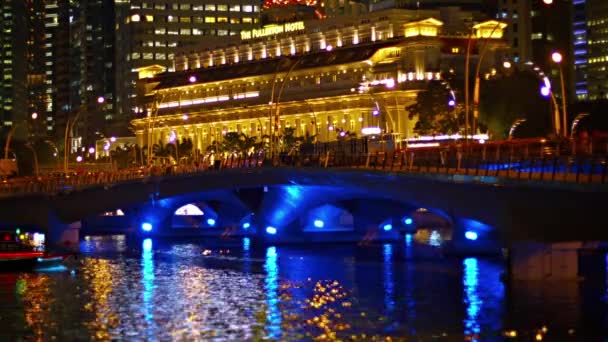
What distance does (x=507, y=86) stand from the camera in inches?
6491

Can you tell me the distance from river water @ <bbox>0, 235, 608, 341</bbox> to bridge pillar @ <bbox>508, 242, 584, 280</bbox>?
31.3 inches

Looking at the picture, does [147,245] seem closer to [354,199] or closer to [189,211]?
[354,199]

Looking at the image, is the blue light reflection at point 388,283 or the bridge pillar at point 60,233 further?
the bridge pillar at point 60,233

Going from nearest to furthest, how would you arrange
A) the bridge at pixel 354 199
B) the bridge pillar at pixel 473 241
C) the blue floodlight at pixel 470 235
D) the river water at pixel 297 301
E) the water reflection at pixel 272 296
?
the river water at pixel 297 301 < the water reflection at pixel 272 296 < the bridge at pixel 354 199 < the bridge pillar at pixel 473 241 < the blue floodlight at pixel 470 235

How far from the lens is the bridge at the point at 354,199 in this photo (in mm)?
73000

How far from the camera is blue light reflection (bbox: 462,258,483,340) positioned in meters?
61.9

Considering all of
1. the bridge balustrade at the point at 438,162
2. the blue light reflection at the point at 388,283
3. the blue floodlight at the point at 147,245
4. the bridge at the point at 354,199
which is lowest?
the blue floodlight at the point at 147,245

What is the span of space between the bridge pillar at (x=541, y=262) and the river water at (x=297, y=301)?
795mm

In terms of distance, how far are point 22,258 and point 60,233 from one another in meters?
34.9

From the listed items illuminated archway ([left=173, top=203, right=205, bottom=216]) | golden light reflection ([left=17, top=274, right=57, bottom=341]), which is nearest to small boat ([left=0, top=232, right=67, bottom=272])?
golden light reflection ([left=17, top=274, right=57, bottom=341])

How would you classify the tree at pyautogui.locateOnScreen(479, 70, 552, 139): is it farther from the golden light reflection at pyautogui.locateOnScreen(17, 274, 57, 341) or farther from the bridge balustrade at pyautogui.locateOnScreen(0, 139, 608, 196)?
the golden light reflection at pyautogui.locateOnScreen(17, 274, 57, 341)

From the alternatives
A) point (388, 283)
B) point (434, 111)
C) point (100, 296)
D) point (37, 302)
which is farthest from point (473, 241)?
point (434, 111)

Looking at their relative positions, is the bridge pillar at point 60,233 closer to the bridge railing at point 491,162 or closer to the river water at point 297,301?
the river water at point 297,301

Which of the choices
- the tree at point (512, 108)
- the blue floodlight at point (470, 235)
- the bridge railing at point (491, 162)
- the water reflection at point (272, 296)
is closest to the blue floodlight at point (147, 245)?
the water reflection at point (272, 296)
